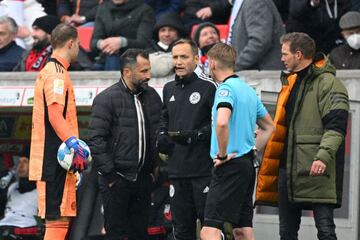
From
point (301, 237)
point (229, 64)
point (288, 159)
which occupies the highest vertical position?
point (229, 64)

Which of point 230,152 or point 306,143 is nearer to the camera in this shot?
point 230,152

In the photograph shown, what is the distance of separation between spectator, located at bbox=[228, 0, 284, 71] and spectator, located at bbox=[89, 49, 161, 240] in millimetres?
1587

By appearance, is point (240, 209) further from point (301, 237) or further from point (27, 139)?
point (27, 139)

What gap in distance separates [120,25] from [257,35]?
213 centimetres

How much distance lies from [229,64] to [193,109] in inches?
28.0

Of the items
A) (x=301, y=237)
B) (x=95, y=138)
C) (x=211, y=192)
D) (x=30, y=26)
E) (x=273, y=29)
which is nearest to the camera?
(x=211, y=192)

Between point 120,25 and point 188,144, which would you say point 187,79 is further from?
point 120,25

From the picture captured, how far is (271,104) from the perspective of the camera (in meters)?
12.0

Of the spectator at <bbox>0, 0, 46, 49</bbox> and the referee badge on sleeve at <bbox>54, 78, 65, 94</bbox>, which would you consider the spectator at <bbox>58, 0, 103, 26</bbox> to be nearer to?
the spectator at <bbox>0, 0, 46, 49</bbox>

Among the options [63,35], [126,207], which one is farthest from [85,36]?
[126,207]

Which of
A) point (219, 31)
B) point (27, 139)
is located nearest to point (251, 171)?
point (219, 31)

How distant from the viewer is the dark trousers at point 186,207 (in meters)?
10.6

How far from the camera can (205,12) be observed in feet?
47.8

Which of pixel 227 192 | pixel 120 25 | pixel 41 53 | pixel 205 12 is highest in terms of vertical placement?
pixel 205 12
